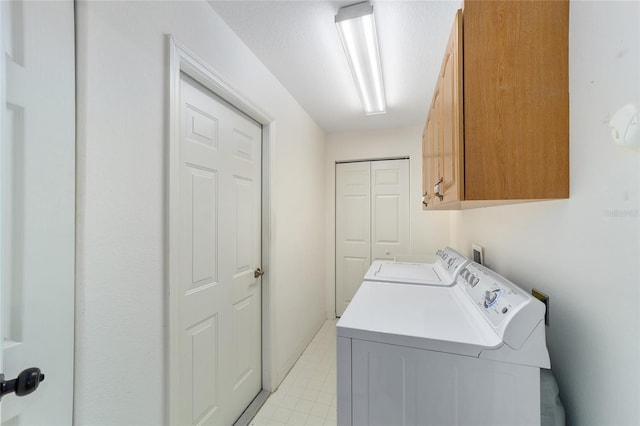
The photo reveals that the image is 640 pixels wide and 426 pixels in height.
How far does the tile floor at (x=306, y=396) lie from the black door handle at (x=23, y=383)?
1.37m

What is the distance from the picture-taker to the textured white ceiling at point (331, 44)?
130 cm

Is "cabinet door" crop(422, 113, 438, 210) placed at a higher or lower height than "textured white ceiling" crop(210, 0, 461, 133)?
lower

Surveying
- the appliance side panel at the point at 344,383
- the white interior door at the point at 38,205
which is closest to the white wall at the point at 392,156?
the appliance side panel at the point at 344,383

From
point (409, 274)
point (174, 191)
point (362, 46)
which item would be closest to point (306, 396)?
point (409, 274)

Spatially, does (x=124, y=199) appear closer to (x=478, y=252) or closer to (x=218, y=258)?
(x=218, y=258)

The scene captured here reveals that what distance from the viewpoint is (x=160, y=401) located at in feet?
3.41

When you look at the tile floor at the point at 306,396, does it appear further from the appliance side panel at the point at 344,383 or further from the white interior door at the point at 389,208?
the white interior door at the point at 389,208

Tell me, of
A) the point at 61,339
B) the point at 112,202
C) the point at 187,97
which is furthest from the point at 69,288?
the point at 187,97

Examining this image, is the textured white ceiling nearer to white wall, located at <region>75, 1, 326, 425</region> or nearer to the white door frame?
white wall, located at <region>75, 1, 326, 425</region>

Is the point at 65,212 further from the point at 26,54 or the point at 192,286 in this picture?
the point at 192,286

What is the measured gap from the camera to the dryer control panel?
0.69 m

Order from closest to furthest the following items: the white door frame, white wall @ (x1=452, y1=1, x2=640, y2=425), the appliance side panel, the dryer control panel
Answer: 1. white wall @ (x1=452, y1=1, x2=640, y2=425)
2. the dryer control panel
3. the appliance side panel
4. the white door frame

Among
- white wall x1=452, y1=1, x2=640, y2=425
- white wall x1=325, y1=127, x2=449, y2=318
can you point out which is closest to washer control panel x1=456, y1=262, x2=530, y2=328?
white wall x1=452, y1=1, x2=640, y2=425

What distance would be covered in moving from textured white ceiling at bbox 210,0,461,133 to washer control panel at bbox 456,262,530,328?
1.38m
